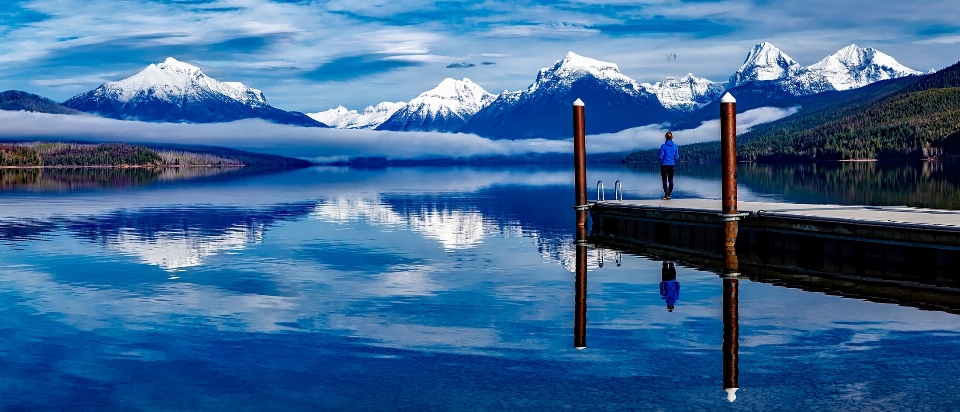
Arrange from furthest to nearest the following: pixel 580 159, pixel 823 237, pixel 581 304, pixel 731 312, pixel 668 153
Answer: pixel 580 159, pixel 668 153, pixel 823 237, pixel 581 304, pixel 731 312

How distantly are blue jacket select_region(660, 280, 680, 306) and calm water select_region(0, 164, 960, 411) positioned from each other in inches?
12.6

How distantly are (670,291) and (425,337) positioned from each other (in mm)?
10095

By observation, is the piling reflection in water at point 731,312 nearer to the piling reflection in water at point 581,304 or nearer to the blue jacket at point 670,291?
the blue jacket at point 670,291

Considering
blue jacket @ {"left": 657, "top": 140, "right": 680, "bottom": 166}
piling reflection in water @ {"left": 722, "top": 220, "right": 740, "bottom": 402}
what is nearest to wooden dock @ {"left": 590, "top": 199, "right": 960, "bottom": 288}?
piling reflection in water @ {"left": 722, "top": 220, "right": 740, "bottom": 402}

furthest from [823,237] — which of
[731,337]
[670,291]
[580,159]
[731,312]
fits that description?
[580,159]

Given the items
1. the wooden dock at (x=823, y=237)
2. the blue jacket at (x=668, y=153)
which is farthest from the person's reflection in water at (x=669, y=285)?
the blue jacket at (x=668, y=153)

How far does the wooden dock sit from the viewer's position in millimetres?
30906

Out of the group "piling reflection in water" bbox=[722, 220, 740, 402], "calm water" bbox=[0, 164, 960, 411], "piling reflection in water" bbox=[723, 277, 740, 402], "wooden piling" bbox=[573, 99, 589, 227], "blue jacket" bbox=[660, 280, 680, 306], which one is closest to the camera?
"calm water" bbox=[0, 164, 960, 411]

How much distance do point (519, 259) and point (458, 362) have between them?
67.3ft

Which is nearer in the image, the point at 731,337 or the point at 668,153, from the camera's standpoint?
the point at 731,337

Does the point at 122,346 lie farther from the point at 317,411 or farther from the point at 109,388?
the point at 317,411

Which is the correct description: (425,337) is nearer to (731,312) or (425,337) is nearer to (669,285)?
(731,312)

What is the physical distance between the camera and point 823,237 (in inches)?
1384

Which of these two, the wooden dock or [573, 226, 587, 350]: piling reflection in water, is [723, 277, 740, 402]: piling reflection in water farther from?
the wooden dock
